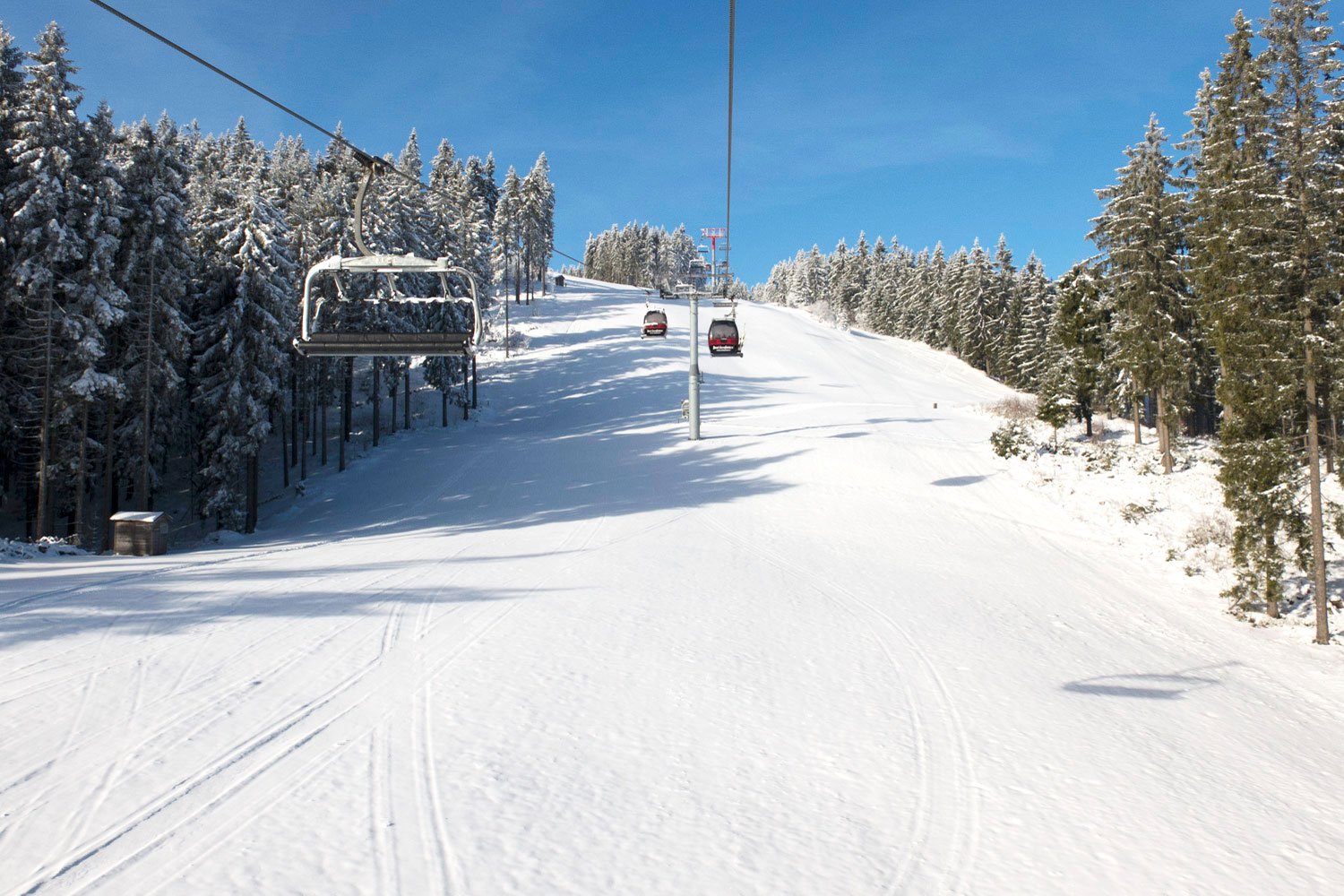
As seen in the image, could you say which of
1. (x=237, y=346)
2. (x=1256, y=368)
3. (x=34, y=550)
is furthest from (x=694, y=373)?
(x=34, y=550)

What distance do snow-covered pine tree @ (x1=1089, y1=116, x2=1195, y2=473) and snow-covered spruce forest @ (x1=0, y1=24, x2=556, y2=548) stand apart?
96.1 feet

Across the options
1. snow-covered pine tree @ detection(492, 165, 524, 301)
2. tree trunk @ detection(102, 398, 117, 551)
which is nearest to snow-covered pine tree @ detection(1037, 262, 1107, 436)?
tree trunk @ detection(102, 398, 117, 551)

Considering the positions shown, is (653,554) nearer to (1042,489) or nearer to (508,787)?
(508,787)

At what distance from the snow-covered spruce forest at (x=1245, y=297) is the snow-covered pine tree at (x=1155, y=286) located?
0.06 m

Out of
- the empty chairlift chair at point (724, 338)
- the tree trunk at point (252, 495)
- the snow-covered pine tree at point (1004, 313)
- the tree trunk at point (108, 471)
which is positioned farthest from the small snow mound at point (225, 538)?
the snow-covered pine tree at point (1004, 313)

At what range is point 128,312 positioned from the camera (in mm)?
23969

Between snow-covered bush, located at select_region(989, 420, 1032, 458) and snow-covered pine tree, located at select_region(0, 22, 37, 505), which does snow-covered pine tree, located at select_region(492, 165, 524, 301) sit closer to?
snow-covered pine tree, located at select_region(0, 22, 37, 505)

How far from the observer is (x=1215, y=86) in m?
27.1

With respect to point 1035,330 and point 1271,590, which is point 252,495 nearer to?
point 1271,590

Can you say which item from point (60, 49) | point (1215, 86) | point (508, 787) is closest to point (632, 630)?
point (508, 787)

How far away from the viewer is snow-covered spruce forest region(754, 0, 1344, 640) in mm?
16125

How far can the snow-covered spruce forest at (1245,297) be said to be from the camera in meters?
16.1

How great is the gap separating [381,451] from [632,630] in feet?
99.6

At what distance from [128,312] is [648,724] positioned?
24664 millimetres
